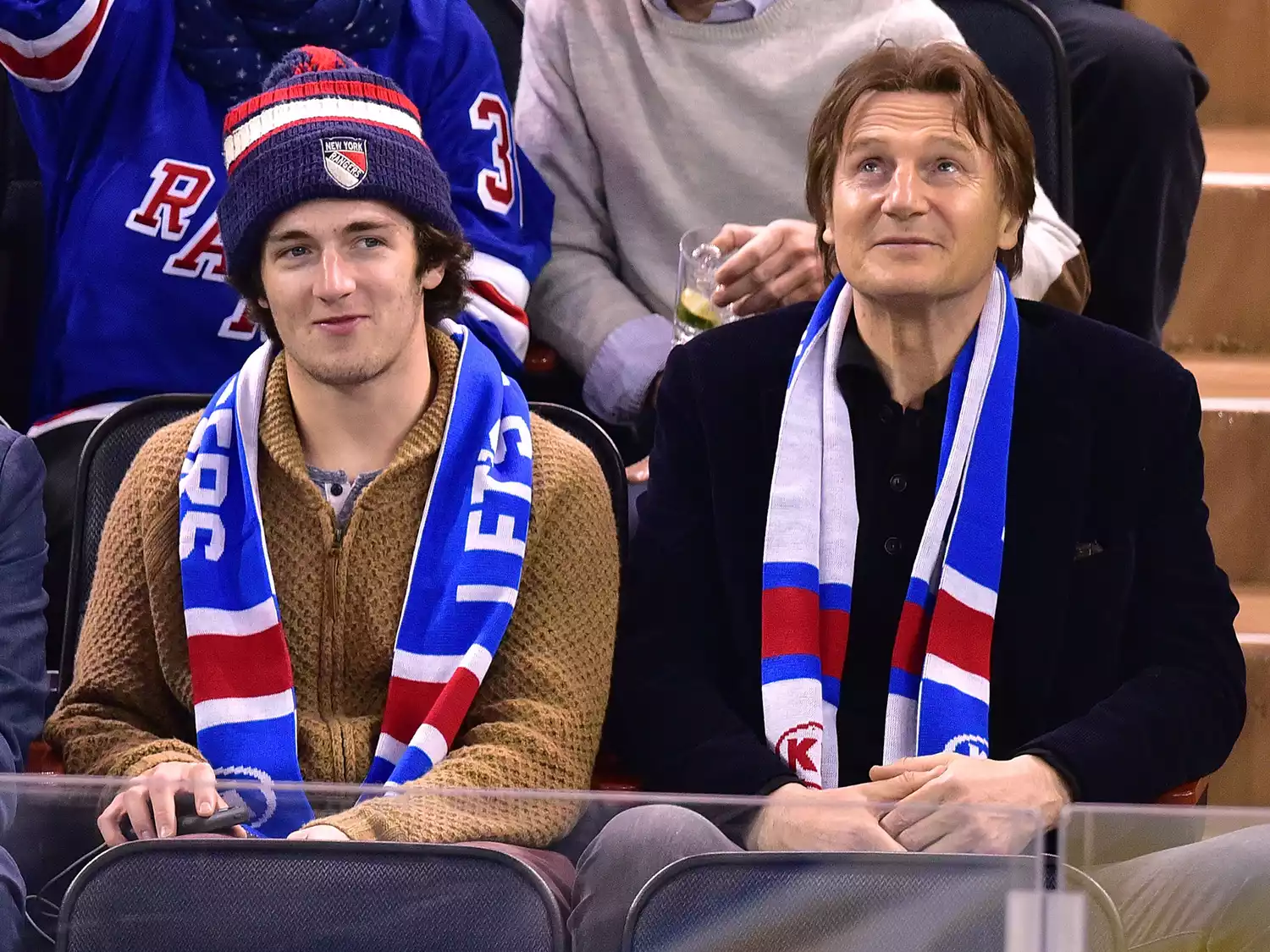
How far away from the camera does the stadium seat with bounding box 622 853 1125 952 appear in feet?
4.11

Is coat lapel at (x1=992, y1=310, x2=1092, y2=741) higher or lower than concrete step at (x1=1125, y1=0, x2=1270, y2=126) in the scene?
lower

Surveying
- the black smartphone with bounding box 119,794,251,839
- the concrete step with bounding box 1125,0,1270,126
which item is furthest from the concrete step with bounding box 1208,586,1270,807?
the black smartphone with bounding box 119,794,251,839

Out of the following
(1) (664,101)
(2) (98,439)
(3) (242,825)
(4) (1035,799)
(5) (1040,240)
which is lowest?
(4) (1035,799)

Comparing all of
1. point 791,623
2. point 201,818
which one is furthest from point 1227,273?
point 201,818

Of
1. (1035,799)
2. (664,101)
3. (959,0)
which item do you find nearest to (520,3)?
(664,101)

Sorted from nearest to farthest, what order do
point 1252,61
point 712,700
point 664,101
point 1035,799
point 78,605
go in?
point 1035,799 < point 712,700 < point 78,605 < point 664,101 < point 1252,61

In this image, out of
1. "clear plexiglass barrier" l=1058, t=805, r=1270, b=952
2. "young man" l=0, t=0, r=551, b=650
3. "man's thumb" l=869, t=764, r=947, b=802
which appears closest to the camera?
"clear plexiglass barrier" l=1058, t=805, r=1270, b=952

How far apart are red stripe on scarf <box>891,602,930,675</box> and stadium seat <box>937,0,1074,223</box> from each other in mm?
890

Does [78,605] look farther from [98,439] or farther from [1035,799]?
[1035,799]

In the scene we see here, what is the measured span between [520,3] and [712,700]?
141cm

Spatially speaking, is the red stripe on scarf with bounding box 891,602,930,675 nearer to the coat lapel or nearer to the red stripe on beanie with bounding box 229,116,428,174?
the coat lapel

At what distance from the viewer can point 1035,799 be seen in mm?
1716

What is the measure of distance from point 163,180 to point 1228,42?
6.73 ft

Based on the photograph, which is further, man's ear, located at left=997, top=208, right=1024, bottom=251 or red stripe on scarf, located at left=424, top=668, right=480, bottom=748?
man's ear, located at left=997, top=208, right=1024, bottom=251
